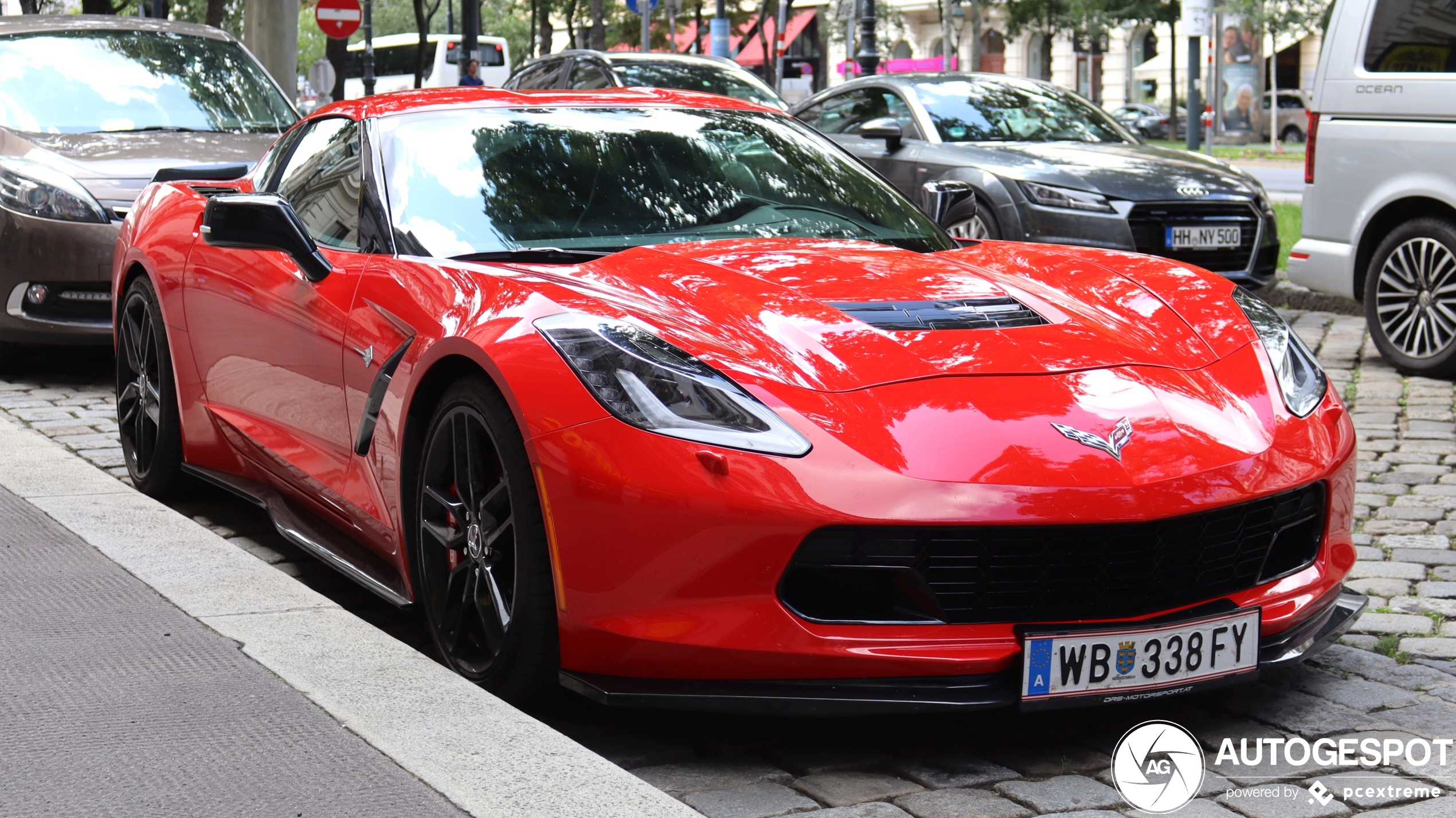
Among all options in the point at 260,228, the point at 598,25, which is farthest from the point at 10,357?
the point at 598,25

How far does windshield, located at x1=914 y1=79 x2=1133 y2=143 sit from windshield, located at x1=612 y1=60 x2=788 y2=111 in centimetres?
166

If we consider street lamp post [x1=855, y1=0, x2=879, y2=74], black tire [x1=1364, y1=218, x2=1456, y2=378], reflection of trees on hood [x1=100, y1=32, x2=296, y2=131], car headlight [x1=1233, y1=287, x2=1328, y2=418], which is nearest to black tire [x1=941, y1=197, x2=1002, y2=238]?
black tire [x1=1364, y1=218, x2=1456, y2=378]

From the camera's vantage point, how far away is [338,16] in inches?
874

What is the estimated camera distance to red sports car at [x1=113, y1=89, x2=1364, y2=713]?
302 centimetres

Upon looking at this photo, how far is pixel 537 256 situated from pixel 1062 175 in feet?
20.6

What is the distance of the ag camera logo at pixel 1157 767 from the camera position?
297 cm

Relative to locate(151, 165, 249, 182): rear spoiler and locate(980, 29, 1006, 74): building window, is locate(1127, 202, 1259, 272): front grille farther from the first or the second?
locate(980, 29, 1006, 74): building window

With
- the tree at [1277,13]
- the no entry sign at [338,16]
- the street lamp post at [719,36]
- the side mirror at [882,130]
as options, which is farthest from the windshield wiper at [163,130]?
the tree at [1277,13]

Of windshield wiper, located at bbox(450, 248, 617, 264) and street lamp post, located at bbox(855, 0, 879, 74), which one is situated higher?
street lamp post, located at bbox(855, 0, 879, 74)

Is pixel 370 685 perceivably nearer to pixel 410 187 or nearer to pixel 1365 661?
pixel 410 187

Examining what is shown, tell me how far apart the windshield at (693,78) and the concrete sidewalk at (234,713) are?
8.54m

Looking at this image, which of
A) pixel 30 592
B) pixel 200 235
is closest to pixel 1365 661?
pixel 30 592

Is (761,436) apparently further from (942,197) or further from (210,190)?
Answer: (210,190)

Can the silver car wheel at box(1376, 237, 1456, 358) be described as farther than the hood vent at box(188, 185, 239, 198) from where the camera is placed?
Yes
